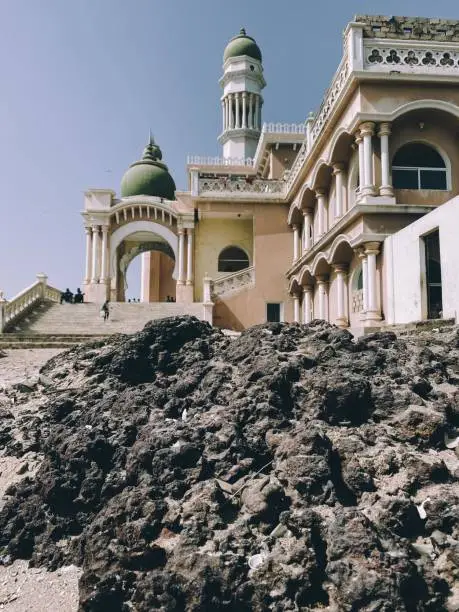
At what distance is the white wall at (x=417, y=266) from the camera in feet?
33.9

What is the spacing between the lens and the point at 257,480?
5.47m

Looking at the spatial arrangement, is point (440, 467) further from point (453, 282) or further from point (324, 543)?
point (453, 282)

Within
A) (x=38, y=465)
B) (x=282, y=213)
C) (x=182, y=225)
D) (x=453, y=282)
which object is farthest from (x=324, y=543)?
(x=182, y=225)

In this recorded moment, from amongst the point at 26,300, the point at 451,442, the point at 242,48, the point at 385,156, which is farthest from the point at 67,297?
the point at 242,48

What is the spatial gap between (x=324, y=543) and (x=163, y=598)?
5.31 feet

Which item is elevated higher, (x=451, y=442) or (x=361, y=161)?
(x=361, y=161)

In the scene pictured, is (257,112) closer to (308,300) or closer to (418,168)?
(308,300)

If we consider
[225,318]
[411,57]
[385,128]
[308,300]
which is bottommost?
[225,318]

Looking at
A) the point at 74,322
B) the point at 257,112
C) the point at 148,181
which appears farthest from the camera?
the point at 257,112

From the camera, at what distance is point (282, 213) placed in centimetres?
2459

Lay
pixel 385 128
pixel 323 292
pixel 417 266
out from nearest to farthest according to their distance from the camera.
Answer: pixel 417 266 < pixel 385 128 < pixel 323 292

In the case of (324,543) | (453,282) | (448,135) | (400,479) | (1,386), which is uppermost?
(448,135)

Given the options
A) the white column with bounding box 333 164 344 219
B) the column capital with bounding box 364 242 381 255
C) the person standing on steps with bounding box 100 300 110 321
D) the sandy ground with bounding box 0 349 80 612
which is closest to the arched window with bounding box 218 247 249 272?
the person standing on steps with bounding box 100 300 110 321

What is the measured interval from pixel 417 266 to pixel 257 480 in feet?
28.0
